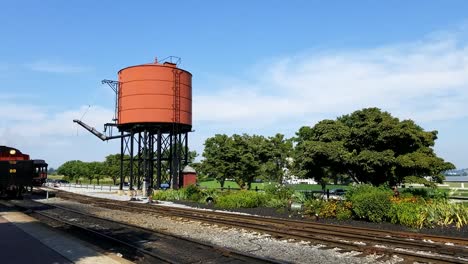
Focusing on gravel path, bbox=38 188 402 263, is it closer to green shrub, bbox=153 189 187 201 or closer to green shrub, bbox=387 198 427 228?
green shrub, bbox=387 198 427 228

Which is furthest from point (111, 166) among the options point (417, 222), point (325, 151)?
point (417, 222)

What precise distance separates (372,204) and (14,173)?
2367 cm

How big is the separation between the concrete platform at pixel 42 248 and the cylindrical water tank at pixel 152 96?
2431cm

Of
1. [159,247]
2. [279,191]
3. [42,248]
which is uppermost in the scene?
[279,191]

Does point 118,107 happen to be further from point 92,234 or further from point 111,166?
point 111,166

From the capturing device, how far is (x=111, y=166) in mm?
97438

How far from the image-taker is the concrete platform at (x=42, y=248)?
978 centimetres

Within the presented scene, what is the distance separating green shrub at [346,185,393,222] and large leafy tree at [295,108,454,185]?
6.24m

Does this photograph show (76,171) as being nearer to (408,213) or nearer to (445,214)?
(408,213)

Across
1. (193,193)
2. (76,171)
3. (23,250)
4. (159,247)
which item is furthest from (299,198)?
(76,171)

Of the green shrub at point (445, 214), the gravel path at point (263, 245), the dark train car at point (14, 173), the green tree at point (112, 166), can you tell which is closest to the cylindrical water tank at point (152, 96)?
the dark train car at point (14, 173)

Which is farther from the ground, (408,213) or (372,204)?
(372,204)

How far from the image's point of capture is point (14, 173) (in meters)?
28.5

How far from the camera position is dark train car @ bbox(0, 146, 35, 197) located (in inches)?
1111
